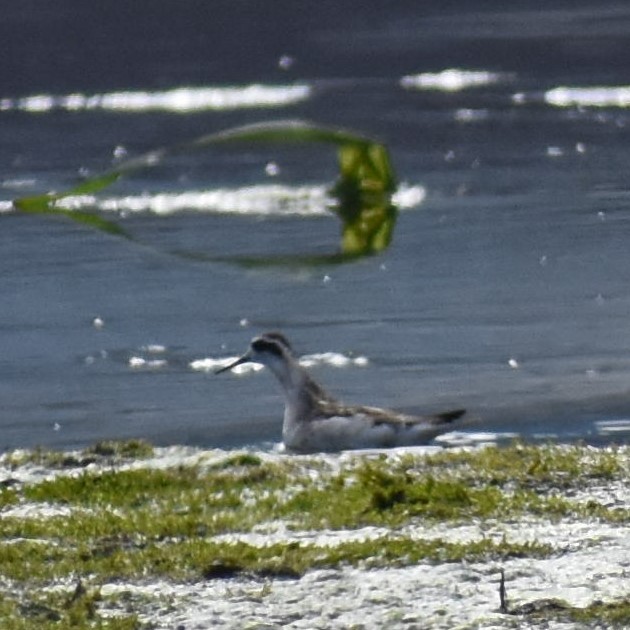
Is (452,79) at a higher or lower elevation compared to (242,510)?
higher

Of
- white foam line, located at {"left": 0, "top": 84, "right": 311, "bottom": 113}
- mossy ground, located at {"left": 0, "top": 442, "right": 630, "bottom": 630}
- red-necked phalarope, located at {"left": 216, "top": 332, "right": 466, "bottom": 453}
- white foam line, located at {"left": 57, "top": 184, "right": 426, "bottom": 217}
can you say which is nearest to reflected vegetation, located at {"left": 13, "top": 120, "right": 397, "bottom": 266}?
white foam line, located at {"left": 57, "top": 184, "right": 426, "bottom": 217}

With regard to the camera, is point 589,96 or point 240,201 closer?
point 240,201

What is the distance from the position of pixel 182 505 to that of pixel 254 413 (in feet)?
15.0

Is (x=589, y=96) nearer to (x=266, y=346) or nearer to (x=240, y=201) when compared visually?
(x=240, y=201)

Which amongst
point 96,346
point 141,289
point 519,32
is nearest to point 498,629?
point 96,346

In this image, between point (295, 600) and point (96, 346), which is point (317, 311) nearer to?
point (96, 346)

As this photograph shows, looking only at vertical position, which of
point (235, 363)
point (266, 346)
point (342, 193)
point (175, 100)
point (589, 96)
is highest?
point (589, 96)

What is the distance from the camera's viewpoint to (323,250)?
18.6 m

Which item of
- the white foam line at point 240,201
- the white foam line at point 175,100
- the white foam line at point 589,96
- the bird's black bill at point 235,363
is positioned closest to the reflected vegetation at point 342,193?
the white foam line at point 240,201

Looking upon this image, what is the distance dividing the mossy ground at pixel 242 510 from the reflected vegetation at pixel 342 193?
25.3ft

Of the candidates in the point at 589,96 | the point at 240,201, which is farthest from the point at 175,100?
the point at 240,201

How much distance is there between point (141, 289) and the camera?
17062 mm

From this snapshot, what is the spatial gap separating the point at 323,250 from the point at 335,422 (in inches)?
257

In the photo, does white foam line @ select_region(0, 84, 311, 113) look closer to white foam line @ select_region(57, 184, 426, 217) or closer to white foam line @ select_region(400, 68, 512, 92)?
white foam line @ select_region(400, 68, 512, 92)
